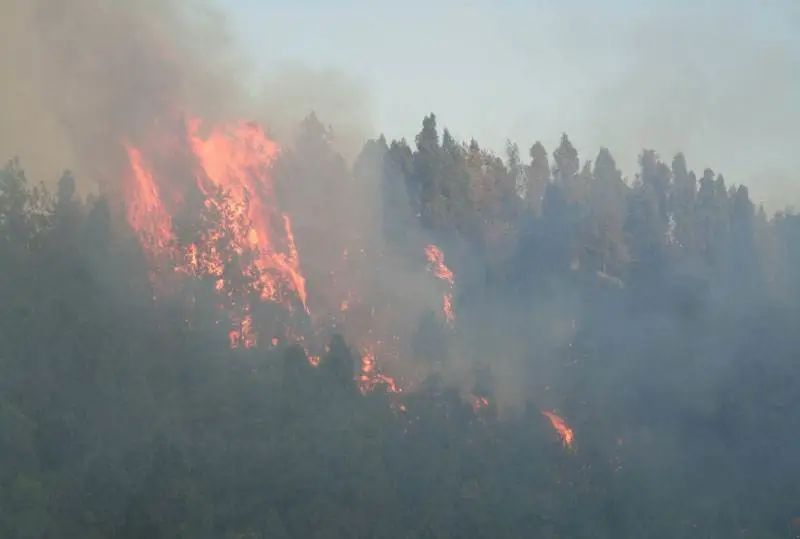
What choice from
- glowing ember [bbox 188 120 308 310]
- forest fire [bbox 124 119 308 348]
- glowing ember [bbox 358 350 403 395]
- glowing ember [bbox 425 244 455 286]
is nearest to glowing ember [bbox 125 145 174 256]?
forest fire [bbox 124 119 308 348]

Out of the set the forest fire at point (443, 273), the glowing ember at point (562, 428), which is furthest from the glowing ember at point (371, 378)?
the glowing ember at point (562, 428)

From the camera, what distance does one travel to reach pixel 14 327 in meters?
34.8

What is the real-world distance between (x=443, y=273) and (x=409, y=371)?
8878 mm

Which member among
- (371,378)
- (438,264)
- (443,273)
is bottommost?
(371,378)

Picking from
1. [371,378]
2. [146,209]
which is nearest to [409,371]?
[371,378]

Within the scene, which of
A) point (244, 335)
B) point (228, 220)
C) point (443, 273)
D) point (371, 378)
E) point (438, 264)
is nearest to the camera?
point (244, 335)

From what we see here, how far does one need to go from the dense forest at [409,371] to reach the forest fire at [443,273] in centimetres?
52

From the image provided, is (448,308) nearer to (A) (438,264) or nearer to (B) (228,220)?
(A) (438,264)

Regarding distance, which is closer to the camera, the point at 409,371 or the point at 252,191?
the point at 409,371

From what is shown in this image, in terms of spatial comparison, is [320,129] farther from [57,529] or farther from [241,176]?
[57,529]

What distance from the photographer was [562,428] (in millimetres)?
50656

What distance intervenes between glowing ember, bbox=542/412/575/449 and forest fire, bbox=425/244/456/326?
672cm

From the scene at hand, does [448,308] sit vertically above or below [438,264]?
below

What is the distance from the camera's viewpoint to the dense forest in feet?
105
